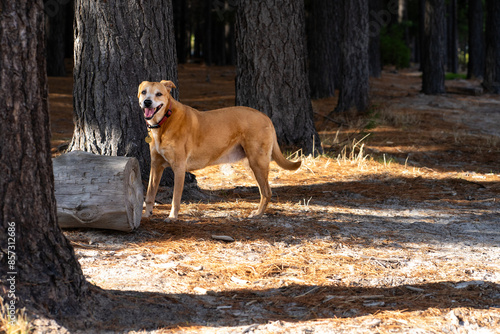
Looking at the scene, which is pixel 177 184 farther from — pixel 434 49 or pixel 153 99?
pixel 434 49

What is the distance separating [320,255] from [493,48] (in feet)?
49.3

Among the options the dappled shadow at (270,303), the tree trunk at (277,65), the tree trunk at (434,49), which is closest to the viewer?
the dappled shadow at (270,303)

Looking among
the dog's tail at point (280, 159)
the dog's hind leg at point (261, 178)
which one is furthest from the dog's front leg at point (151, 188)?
the dog's tail at point (280, 159)

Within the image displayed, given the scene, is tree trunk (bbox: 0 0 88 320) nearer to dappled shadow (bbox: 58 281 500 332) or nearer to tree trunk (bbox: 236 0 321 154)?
dappled shadow (bbox: 58 281 500 332)

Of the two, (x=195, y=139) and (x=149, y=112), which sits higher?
(x=149, y=112)

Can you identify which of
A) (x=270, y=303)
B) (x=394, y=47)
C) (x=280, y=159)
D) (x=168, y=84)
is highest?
(x=394, y=47)

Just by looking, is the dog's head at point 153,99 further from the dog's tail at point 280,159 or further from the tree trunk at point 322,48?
the tree trunk at point 322,48

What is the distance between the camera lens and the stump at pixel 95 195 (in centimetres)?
477

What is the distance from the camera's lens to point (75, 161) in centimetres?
496

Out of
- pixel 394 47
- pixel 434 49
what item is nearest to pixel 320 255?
pixel 434 49

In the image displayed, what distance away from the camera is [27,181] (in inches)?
121

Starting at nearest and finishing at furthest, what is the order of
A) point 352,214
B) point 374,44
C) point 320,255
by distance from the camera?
point 320,255 < point 352,214 < point 374,44

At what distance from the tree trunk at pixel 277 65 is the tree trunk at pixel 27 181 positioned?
5.37 m

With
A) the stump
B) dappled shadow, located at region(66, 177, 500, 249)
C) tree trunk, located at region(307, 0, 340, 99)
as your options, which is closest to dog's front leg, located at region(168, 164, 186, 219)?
dappled shadow, located at region(66, 177, 500, 249)
